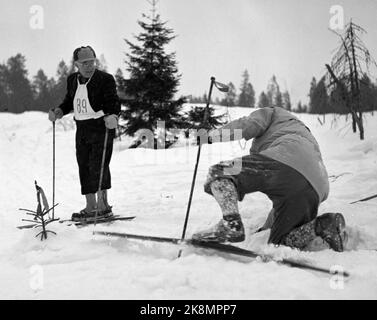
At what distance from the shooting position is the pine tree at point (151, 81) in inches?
671

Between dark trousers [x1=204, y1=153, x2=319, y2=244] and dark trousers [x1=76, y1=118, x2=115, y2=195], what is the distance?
1885mm

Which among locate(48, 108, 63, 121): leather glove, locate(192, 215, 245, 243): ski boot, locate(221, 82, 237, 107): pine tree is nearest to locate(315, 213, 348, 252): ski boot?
locate(192, 215, 245, 243): ski boot

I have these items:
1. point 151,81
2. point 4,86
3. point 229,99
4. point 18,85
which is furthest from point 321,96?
point 4,86

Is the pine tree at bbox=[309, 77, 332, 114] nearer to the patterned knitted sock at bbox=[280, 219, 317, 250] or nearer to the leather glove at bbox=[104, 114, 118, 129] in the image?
the leather glove at bbox=[104, 114, 118, 129]

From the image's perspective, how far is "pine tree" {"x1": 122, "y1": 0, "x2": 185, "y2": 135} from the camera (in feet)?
55.9

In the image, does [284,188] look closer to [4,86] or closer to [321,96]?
[321,96]

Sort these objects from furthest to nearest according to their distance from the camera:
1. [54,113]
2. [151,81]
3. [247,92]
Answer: [247,92]
[151,81]
[54,113]

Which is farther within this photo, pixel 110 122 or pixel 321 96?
pixel 321 96

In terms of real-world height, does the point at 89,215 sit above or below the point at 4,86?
below

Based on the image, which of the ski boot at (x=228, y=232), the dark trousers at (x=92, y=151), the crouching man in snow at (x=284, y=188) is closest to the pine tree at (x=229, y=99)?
the crouching man in snow at (x=284, y=188)

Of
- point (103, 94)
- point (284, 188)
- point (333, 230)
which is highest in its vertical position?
point (103, 94)

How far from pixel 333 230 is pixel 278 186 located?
0.56 metres

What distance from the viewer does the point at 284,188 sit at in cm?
304
